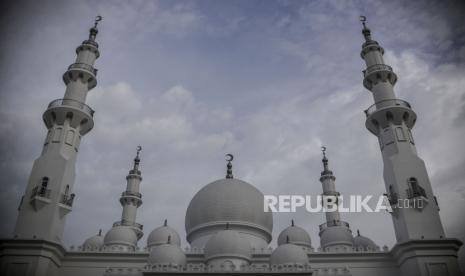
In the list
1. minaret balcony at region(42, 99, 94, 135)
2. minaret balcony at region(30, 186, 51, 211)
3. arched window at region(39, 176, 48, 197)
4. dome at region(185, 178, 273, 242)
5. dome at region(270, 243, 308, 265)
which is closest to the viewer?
dome at region(270, 243, 308, 265)

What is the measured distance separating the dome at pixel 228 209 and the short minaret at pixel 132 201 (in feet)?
17.0

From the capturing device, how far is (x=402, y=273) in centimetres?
1961

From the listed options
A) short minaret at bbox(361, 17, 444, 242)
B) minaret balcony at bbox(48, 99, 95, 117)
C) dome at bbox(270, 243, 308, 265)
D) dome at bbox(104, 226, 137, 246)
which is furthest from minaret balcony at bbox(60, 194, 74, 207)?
short minaret at bbox(361, 17, 444, 242)

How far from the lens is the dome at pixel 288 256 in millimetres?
17906

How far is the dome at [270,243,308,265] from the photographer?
1791 cm

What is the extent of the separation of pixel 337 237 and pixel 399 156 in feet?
21.1

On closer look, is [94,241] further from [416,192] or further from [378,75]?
[378,75]

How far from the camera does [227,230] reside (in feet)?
65.8

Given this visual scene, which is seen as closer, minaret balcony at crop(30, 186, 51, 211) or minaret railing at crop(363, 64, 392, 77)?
minaret balcony at crop(30, 186, 51, 211)

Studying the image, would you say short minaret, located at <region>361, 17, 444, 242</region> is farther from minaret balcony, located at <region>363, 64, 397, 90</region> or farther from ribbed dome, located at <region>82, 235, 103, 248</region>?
ribbed dome, located at <region>82, 235, 103, 248</region>

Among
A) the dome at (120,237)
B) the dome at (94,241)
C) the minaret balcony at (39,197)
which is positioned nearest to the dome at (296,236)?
the dome at (120,237)

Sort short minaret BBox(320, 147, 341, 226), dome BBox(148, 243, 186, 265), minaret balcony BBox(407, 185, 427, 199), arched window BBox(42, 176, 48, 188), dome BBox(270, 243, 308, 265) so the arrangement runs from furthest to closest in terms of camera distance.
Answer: short minaret BBox(320, 147, 341, 226) < arched window BBox(42, 176, 48, 188) < minaret balcony BBox(407, 185, 427, 199) < dome BBox(148, 243, 186, 265) < dome BBox(270, 243, 308, 265)

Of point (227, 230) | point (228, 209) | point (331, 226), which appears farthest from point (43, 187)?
point (331, 226)

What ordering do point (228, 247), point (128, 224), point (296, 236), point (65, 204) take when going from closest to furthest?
1. point (228, 247)
2. point (65, 204)
3. point (296, 236)
4. point (128, 224)
